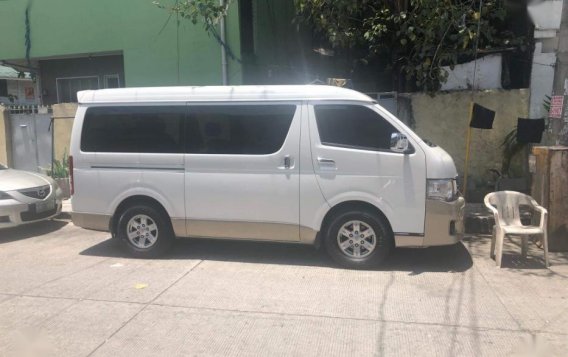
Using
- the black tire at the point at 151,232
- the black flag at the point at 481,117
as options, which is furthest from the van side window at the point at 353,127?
the black flag at the point at 481,117

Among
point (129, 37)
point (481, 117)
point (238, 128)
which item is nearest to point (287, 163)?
point (238, 128)

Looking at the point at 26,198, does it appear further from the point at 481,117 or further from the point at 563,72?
the point at 563,72

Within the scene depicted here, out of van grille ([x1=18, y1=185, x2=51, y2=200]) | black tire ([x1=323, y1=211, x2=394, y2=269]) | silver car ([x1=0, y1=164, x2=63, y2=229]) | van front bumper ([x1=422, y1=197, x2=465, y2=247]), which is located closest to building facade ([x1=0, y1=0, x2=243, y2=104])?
silver car ([x1=0, y1=164, x2=63, y2=229])

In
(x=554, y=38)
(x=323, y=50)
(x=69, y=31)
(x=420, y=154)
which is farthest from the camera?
(x=323, y=50)

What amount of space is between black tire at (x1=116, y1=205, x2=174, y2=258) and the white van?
1 cm

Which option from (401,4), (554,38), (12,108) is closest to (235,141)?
(401,4)

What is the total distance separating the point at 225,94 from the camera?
6.44 metres

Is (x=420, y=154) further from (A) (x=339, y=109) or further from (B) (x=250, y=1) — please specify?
(B) (x=250, y=1)

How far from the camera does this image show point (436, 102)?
10125 mm

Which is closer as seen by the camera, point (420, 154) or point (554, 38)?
point (420, 154)

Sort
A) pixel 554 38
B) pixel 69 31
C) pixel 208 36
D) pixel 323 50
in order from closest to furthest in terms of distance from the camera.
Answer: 1. pixel 554 38
2. pixel 208 36
3. pixel 69 31
4. pixel 323 50

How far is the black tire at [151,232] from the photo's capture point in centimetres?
675

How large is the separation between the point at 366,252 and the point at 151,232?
283 centimetres

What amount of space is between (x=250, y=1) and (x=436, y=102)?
4379 mm
